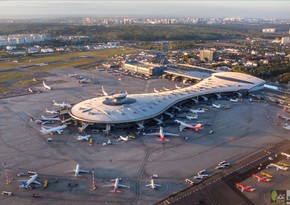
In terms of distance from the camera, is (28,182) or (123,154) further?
(123,154)

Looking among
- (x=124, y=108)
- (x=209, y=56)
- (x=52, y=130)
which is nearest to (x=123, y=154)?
(x=124, y=108)

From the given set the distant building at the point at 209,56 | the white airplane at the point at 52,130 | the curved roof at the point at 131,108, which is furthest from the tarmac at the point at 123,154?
the distant building at the point at 209,56

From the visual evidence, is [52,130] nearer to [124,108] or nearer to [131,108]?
[124,108]

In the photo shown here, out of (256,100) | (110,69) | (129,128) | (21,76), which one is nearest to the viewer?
(129,128)

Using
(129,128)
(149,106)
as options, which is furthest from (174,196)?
(149,106)

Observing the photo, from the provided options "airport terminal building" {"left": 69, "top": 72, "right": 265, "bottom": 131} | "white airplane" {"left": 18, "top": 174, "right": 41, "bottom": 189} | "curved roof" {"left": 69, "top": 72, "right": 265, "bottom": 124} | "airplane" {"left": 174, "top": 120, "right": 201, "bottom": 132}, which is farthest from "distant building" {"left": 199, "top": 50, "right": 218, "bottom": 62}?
"white airplane" {"left": 18, "top": 174, "right": 41, "bottom": 189}

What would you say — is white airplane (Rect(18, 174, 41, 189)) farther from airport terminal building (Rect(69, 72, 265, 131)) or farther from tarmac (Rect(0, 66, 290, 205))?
airport terminal building (Rect(69, 72, 265, 131))

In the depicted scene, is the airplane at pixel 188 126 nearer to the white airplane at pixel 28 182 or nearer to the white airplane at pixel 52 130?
the white airplane at pixel 52 130

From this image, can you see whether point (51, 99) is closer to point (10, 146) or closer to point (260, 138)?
point (10, 146)
